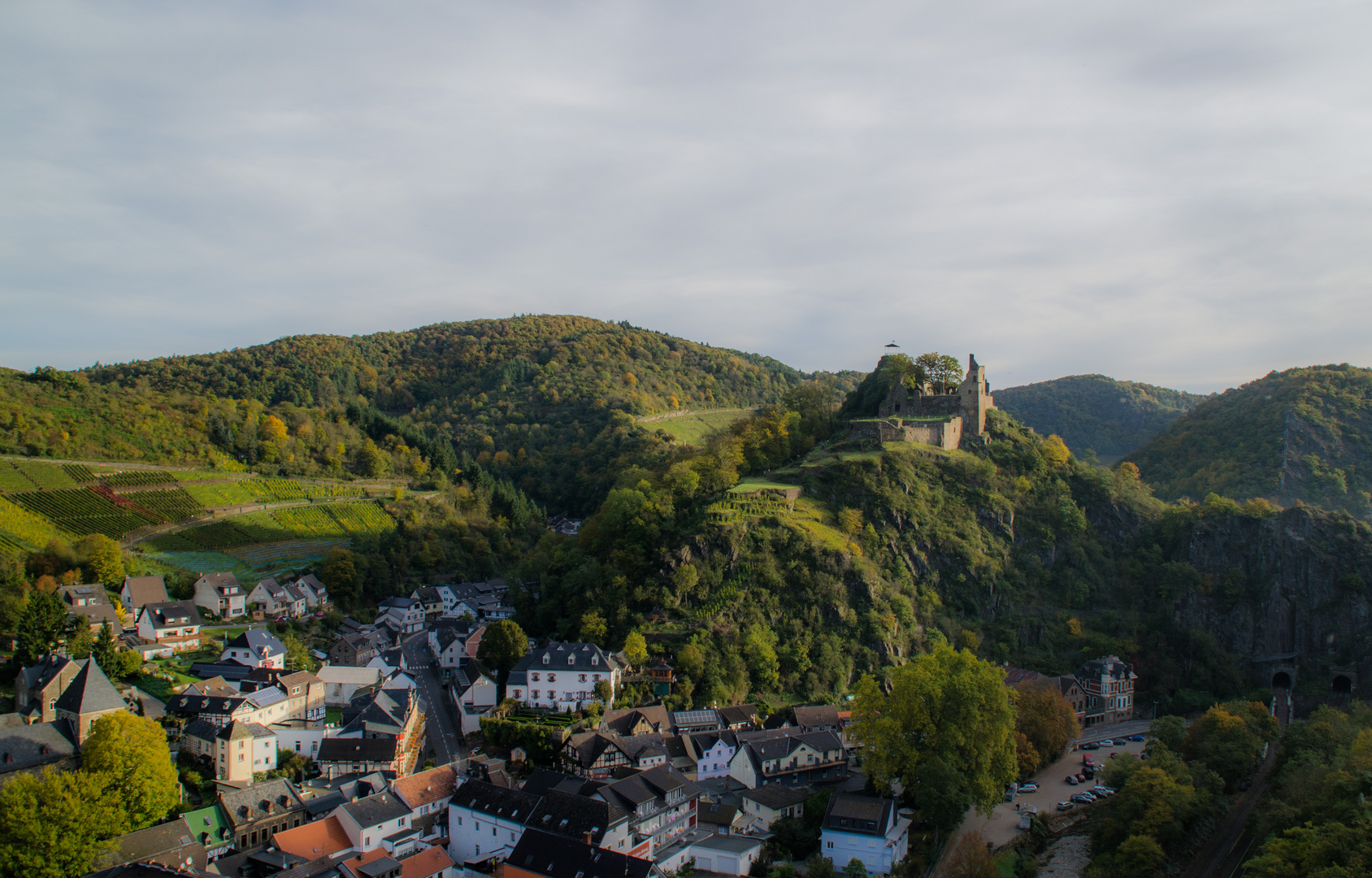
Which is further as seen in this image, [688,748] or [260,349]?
[260,349]

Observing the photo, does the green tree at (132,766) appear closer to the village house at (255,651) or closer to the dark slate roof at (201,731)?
the dark slate roof at (201,731)

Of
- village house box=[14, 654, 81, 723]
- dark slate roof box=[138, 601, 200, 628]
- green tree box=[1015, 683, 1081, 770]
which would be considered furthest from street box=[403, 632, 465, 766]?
green tree box=[1015, 683, 1081, 770]

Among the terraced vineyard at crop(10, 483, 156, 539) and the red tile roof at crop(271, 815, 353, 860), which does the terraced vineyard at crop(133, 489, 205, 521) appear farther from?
the red tile roof at crop(271, 815, 353, 860)

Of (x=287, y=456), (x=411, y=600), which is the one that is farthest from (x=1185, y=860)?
(x=287, y=456)

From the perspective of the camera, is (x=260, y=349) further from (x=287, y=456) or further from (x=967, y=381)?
(x=967, y=381)

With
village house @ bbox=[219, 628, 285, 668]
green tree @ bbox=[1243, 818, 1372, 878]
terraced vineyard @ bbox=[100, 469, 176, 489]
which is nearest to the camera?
green tree @ bbox=[1243, 818, 1372, 878]

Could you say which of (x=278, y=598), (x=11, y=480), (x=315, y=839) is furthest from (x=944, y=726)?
(x=11, y=480)
